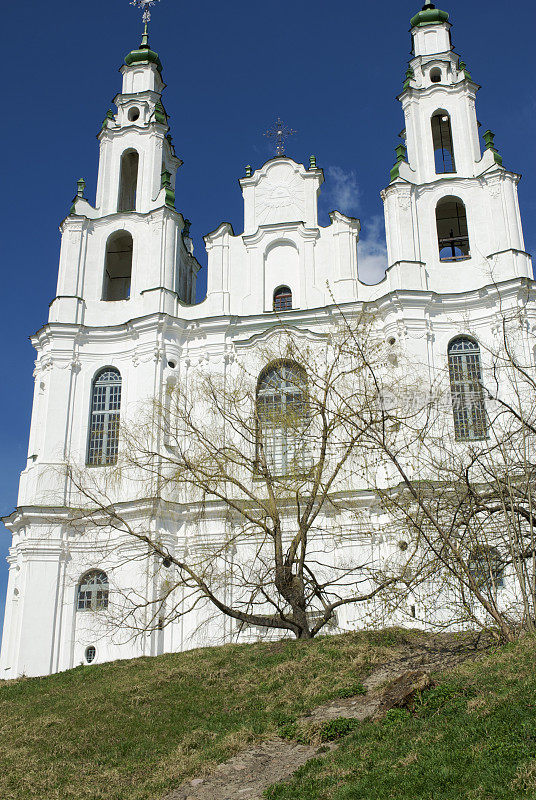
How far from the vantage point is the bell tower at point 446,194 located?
27.3 m

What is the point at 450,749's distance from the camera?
10109mm

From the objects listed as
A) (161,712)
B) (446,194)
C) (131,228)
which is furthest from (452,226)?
(161,712)

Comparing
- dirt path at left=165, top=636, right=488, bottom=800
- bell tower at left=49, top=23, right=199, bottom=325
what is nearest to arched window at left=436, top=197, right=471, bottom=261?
bell tower at left=49, top=23, right=199, bottom=325

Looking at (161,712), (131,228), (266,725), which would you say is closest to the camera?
(266,725)

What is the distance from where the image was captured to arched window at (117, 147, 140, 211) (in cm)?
3297

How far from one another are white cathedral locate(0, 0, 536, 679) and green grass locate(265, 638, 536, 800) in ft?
38.0

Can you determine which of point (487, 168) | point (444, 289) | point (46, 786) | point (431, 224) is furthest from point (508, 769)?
point (487, 168)

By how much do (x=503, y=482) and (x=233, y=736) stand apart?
629 cm

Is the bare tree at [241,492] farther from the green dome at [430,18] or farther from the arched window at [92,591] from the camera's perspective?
the green dome at [430,18]

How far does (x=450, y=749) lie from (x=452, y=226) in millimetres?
23531

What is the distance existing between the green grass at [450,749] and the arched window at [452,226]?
19.5 m

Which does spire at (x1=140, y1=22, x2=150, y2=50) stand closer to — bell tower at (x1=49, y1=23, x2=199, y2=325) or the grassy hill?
bell tower at (x1=49, y1=23, x2=199, y2=325)

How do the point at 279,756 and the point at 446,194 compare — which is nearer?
the point at 279,756

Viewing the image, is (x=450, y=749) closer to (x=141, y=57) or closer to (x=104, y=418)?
(x=104, y=418)
